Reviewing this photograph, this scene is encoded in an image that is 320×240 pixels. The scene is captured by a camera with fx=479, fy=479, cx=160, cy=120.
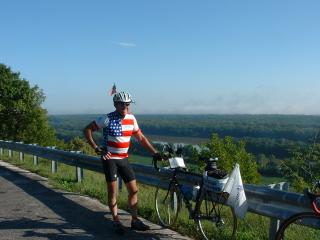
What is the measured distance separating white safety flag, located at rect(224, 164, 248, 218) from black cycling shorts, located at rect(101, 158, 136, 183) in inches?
65.2

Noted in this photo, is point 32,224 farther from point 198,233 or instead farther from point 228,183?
point 228,183

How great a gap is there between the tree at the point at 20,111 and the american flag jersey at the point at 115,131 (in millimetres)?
48713

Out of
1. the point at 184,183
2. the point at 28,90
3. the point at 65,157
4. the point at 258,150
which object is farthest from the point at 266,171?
the point at 184,183

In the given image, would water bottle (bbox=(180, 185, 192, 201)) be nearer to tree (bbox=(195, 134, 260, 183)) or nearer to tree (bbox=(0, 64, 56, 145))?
tree (bbox=(0, 64, 56, 145))

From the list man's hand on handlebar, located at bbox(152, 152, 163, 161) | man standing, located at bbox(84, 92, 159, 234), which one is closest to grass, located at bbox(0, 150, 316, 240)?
man standing, located at bbox(84, 92, 159, 234)

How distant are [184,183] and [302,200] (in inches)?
88.0

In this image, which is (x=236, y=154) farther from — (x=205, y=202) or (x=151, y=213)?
(x=205, y=202)

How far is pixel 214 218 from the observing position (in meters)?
6.04

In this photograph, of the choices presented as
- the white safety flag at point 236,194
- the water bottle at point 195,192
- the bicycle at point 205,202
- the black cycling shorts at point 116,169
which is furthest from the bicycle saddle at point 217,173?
the black cycling shorts at point 116,169

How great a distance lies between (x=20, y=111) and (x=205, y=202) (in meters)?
→ 51.7

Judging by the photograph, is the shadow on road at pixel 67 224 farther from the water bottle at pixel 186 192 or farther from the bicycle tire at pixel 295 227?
the bicycle tire at pixel 295 227

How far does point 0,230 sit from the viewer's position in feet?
21.7

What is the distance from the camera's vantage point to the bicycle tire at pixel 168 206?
268 inches

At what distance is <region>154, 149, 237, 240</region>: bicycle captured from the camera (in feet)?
19.0
